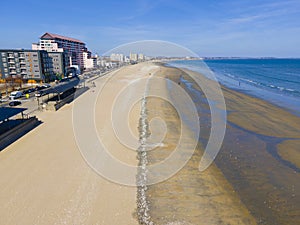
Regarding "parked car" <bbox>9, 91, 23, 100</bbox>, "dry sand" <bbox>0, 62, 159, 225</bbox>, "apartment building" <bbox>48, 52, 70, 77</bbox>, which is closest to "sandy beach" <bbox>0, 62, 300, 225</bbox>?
"dry sand" <bbox>0, 62, 159, 225</bbox>

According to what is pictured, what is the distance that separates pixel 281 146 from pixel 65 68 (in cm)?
5338

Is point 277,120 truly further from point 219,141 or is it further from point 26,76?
point 26,76

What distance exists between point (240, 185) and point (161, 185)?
3703mm

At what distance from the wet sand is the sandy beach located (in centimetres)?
4

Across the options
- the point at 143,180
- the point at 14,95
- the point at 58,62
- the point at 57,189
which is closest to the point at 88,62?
the point at 58,62

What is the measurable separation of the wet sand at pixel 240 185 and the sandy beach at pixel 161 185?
37mm

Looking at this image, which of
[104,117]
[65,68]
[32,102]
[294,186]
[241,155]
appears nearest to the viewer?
[294,186]

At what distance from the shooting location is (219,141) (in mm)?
15445

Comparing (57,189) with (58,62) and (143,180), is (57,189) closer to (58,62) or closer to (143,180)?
(143,180)

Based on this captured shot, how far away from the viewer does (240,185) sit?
10.2 m

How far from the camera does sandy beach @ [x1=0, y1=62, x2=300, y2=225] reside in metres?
8.06

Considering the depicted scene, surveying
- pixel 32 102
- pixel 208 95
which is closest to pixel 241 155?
pixel 208 95

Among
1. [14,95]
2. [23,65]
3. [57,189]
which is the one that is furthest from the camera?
[23,65]

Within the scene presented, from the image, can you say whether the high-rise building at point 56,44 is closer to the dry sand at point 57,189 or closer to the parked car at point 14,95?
the parked car at point 14,95
